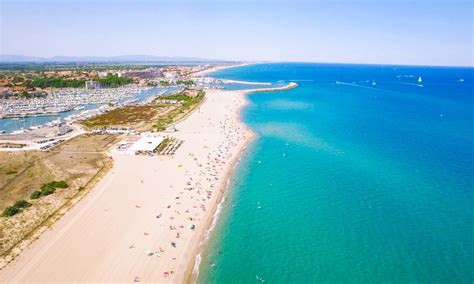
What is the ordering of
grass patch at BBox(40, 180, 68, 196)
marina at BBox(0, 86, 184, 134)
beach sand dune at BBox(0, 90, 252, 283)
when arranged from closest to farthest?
1. beach sand dune at BBox(0, 90, 252, 283)
2. grass patch at BBox(40, 180, 68, 196)
3. marina at BBox(0, 86, 184, 134)

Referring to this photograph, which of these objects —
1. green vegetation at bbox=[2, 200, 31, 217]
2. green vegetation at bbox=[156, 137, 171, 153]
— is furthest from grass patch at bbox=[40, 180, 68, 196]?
green vegetation at bbox=[156, 137, 171, 153]

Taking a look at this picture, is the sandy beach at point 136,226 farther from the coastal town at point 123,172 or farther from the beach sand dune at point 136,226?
the coastal town at point 123,172

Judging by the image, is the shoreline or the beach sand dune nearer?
the beach sand dune

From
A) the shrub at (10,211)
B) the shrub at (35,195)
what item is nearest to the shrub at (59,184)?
the shrub at (35,195)

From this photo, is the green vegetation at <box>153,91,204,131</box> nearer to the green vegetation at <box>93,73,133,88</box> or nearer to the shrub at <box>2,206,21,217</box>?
the shrub at <box>2,206,21,217</box>

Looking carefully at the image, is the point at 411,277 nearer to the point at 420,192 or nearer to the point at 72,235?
the point at 420,192
